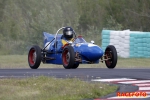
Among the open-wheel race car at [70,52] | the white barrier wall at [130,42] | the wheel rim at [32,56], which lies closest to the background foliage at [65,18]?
the white barrier wall at [130,42]

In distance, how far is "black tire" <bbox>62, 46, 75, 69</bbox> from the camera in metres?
20.0

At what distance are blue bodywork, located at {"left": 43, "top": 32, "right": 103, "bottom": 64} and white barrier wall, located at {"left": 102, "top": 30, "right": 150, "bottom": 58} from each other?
9124 mm

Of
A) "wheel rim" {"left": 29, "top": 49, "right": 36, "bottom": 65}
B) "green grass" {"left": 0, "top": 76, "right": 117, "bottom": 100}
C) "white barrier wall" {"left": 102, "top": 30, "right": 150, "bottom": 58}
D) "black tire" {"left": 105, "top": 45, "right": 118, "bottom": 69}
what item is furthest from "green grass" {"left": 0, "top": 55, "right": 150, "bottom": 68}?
"green grass" {"left": 0, "top": 76, "right": 117, "bottom": 100}

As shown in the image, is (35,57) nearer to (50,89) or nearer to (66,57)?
(66,57)

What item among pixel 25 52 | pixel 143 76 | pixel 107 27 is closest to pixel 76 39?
pixel 143 76

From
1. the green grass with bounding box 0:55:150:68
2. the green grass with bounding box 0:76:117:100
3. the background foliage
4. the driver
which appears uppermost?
the background foliage

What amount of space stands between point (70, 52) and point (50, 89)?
7130 millimetres

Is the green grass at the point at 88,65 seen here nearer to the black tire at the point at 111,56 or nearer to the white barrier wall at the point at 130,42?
the white barrier wall at the point at 130,42

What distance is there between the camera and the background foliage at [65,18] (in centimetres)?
4288

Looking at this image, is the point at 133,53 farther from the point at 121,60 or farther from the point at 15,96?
the point at 15,96

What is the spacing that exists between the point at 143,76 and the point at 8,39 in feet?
96.8

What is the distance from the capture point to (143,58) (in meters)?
30.8

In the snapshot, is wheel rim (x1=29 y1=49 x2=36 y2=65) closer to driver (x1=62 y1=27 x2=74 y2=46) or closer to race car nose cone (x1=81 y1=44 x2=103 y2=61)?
driver (x1=62 y1=27 x2=74 y2=46)

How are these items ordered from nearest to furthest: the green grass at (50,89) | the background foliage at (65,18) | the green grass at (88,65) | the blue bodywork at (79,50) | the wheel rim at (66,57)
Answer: the green grass at (50,89)
the blue bodywork at (79,50)
the wheel rim at (66,57)
the green grass at (88,65)
the background foliage at (65,18)
